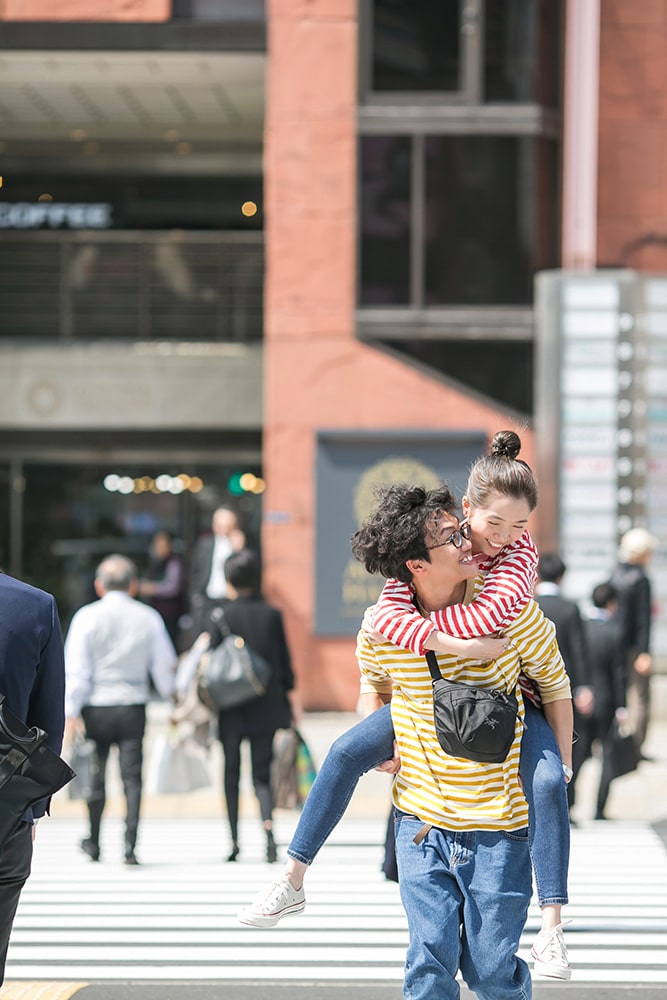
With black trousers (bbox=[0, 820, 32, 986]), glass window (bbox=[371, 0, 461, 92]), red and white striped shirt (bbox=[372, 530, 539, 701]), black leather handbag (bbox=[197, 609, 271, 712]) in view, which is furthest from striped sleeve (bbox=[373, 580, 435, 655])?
glass window (bbox=[371, 0, 461, 92])

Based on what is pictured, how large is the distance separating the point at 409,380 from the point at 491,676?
12.7 m

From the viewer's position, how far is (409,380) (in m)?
17.0

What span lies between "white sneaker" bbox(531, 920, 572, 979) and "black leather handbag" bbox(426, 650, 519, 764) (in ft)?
1.81

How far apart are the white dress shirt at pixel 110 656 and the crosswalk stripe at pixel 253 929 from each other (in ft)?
3.53

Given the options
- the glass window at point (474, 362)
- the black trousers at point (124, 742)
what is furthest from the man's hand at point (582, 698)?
the glass window at point (474, 362)

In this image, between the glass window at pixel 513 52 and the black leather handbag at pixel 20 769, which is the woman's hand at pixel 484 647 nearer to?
the black leather handbag at pixel 20 769

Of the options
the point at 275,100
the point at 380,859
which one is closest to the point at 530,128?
the point at 275,100

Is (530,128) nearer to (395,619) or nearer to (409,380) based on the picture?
(409,380)

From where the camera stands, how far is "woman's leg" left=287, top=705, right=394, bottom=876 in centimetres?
461

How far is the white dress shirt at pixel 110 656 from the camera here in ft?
30.9

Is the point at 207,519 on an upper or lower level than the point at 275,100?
lower

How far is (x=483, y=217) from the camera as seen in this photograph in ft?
56.0

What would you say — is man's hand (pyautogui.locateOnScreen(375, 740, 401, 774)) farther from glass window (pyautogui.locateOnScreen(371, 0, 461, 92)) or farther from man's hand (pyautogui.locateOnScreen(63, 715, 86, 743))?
glass window (pyautogui.locateOnScreen(371, 0, 461, 92))

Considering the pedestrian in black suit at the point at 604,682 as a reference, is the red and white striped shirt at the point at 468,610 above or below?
above
